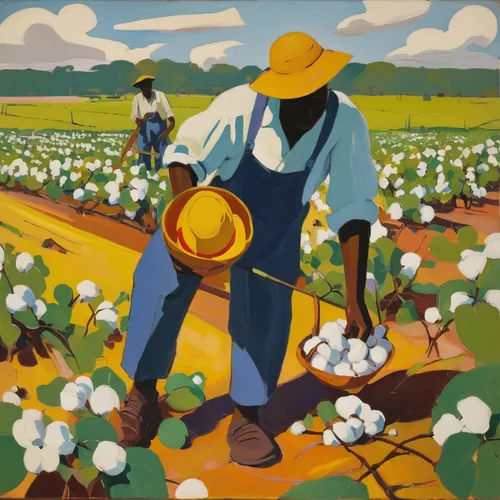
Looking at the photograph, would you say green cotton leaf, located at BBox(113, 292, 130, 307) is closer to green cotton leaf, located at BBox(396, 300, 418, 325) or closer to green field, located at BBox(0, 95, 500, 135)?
green field, located at BBox(0, 95, 500, 135)

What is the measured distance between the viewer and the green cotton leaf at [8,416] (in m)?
1.43

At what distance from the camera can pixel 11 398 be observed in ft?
4.94

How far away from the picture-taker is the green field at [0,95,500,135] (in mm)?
1559

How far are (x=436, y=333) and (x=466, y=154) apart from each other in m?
0.61

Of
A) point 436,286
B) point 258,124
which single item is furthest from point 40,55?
point 436,286

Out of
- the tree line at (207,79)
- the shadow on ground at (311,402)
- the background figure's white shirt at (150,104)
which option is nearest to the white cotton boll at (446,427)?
the shadow on ground at (311,402)

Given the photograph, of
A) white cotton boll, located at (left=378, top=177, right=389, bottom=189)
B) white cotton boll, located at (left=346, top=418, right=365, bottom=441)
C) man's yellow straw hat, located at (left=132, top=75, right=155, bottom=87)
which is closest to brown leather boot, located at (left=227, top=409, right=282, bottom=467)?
white cotton boll, located at (left=346, top=418, right=365, bottom=441)

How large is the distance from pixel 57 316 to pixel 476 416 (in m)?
1.20

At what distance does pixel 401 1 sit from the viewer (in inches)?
→ 60.3

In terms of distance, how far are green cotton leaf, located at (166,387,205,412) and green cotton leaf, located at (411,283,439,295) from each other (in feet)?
2.41

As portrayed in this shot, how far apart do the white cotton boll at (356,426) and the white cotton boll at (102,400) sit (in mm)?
634

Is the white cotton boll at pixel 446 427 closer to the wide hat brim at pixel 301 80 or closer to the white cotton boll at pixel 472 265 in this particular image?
the white cotton boll at pixel 472 265

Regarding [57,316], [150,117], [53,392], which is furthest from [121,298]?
[150,117]

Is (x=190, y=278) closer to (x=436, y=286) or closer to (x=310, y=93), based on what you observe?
(x=310, y=93)
